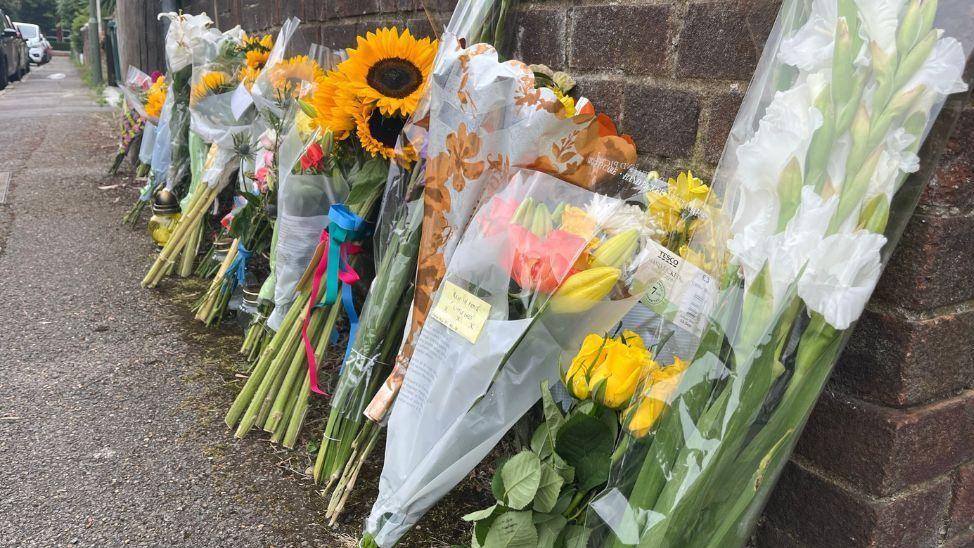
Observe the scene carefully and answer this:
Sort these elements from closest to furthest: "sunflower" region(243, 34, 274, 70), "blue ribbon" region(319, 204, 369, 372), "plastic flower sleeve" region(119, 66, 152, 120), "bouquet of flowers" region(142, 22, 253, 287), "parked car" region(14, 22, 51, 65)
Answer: "blue ribbon" region(319, 204, 369, 372) → "sunflower" region(243, 34, 274, 70) → "bouquet of flowers" region(142, 22, 253, 287) → "plastic flower sleeve" region(119, 66, 152, 120) → "parked car" region(14, 22, 51, 65)

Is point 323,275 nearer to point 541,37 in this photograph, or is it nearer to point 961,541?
point 541,37

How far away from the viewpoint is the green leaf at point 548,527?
126cm

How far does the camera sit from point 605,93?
1.96m

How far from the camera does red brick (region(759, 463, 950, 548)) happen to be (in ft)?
4.49

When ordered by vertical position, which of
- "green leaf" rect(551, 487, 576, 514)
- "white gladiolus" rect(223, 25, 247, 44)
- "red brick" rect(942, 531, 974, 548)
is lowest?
"red brick" rect(942, 531, 974, 548)

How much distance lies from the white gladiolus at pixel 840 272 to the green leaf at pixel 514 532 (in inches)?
23.7

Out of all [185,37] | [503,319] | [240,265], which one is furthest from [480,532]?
[185,37]

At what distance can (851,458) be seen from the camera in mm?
1391

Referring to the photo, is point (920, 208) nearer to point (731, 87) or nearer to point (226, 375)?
point (731, 87)

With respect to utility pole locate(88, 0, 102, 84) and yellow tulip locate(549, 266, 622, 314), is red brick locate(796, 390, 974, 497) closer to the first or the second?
yellow tulip locate(549, 266, 622, 314)

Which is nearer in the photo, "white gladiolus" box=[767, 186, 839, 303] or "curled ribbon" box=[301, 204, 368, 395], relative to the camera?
"white gladiolus" box=[767, 186, 839, 303]

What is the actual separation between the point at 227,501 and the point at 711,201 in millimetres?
1474

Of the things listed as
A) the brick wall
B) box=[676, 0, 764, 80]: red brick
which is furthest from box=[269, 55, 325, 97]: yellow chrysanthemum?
box=[676, 0, 764, 80]: red brick

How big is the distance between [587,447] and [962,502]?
869mm
